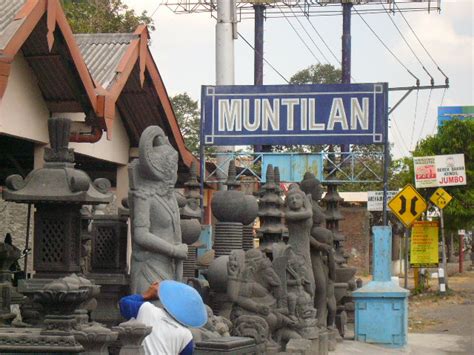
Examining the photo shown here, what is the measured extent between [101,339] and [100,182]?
9.92 ft

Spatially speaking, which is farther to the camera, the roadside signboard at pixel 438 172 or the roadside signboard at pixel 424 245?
the roadside signboard at pixel 438 172

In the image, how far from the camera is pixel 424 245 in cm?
3131

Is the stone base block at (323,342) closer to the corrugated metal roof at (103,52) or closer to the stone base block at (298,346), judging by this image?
the stone base block at (298,346)

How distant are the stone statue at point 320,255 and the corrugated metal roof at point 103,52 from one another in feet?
11.5

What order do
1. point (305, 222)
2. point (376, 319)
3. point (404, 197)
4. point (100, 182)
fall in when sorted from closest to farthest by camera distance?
point (100, 182)
point (305, 222)
point (376, 319)
point (404, 197)

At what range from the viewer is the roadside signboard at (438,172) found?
33562 millimetres

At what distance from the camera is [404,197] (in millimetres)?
25156

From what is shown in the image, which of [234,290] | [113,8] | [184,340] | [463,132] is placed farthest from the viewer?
[463,132]

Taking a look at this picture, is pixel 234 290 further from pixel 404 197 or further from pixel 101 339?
pixel 404 197

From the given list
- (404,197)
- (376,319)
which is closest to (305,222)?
(376,319)

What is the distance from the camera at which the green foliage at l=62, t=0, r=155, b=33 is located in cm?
2592

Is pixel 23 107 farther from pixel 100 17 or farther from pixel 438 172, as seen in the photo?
pixel 438 172

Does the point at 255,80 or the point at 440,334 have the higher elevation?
the point at 255,80

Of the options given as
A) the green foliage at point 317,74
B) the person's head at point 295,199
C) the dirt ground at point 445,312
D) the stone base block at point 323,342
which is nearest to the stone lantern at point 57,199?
the person's head at point 295,199
